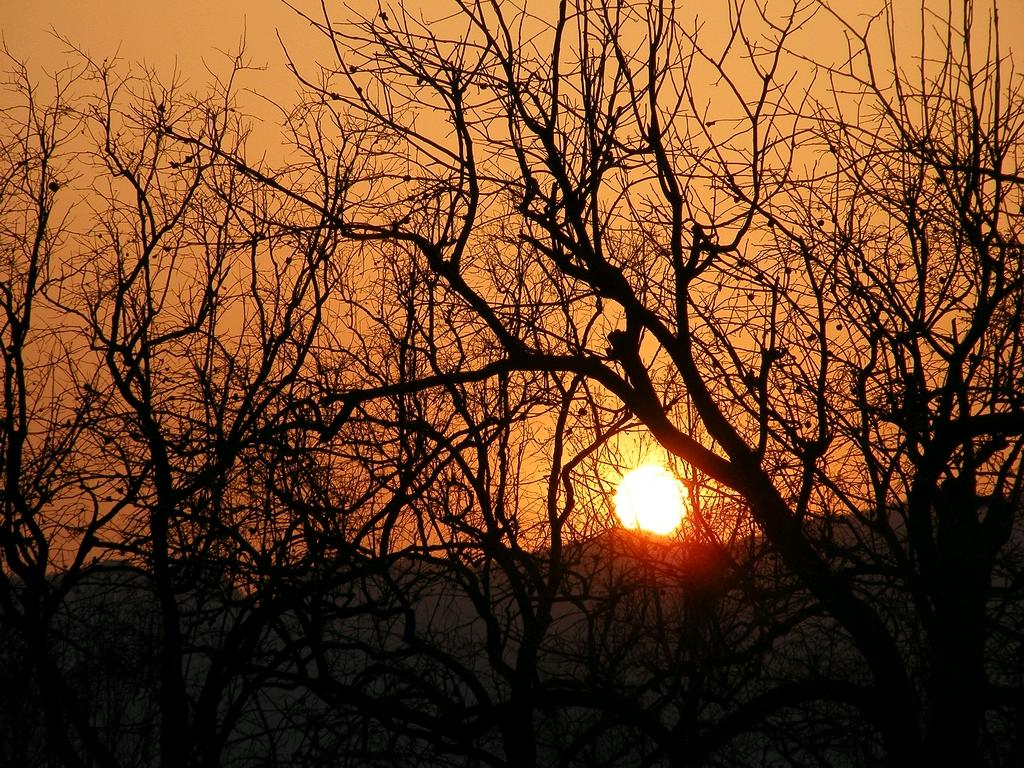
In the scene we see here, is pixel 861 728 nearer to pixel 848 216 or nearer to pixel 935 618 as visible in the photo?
pixel 935 618

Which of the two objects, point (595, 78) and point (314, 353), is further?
point (314, 353)

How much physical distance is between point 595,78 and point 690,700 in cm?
379

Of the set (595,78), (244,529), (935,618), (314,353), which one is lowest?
(935,618)

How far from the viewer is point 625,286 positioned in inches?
200

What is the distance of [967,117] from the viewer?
6.13 m

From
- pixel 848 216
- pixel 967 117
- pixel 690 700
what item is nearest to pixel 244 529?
pixel 690 700

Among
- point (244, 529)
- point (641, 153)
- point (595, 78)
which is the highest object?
point (595, 78)

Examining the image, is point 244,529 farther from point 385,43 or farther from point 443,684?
point 385,43

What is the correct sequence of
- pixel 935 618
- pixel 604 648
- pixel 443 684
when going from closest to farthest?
pixel 935 618, pixel 443 684, pixel 604 648

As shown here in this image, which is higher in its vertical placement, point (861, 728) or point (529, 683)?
point (529, 683)

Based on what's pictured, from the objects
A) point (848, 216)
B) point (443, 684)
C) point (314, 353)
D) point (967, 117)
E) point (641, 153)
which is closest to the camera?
point (641, 153)

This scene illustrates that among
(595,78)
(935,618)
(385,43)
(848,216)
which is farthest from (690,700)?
(385,43)

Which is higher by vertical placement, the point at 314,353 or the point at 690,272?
the point at 314,353

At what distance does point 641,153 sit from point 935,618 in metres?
2.90
